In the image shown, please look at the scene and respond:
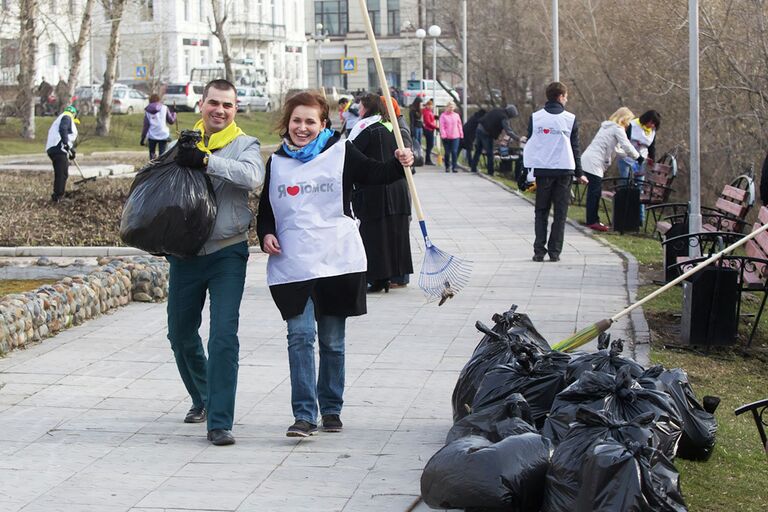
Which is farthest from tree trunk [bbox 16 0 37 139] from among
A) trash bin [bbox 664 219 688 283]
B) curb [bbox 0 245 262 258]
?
trash bin [bbox 664 219 688 283]

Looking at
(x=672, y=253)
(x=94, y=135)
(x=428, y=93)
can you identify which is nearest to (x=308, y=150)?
(x=672, y=253)

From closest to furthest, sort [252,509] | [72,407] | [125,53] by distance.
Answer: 1. [252,509]
2. [72,407]
3. [125,53]

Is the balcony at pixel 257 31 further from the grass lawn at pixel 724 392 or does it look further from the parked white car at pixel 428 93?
the grass lawn at pixel 724 392

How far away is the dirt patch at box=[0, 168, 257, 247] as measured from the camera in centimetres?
1478

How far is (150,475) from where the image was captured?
580 centimetres

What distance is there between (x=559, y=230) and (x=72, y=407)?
7150mm

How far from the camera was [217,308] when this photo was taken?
249 inches

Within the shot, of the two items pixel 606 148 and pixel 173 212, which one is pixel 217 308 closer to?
pixel 173 212

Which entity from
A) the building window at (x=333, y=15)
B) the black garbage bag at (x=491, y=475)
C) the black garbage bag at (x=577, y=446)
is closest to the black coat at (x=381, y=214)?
the black garbage bag at (x=491, y=475)

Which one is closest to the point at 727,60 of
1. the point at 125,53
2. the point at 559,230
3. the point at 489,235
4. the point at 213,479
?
the point at 489,235

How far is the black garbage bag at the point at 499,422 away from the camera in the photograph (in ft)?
17.7

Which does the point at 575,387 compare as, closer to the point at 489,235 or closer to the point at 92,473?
the point at 92,473

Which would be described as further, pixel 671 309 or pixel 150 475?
pixel 671 309

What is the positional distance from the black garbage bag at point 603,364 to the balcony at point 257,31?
245ft
